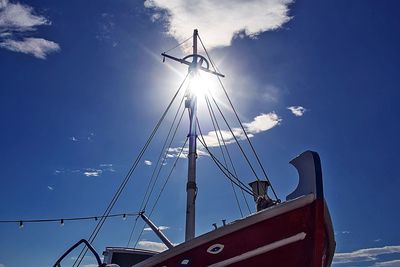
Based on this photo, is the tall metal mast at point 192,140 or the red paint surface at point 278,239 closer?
the red paint surface at point 278,239

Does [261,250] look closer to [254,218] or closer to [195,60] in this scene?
[254,218]

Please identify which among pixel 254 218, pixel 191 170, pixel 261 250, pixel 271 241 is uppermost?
pixel 191 170

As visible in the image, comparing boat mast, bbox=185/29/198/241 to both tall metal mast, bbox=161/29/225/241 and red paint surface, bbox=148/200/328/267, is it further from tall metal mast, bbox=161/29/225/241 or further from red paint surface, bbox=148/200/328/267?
red paint surface, bbox=148/200/328/267

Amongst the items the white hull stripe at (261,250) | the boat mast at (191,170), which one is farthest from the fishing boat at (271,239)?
the boat mast at (191,170)

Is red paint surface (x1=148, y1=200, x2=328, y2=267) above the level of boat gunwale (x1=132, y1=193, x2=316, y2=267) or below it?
below

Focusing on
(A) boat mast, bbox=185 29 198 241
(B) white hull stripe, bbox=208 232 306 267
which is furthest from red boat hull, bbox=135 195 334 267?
(A) boat mast, bbox=185 29 198 241

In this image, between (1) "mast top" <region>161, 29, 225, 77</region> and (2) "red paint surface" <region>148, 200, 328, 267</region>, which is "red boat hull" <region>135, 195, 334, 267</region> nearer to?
(2) "red paint surface" <region>148, 200, 328, 267</region>

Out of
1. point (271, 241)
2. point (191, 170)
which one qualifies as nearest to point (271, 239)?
point (271, 241)

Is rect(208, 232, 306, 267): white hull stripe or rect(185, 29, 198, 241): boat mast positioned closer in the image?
rect(208, 232, 306, 267): white hull stripe

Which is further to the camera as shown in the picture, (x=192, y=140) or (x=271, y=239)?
(x=192, y=140)

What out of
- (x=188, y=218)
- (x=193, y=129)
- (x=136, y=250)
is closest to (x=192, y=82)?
(x=193, y=129)

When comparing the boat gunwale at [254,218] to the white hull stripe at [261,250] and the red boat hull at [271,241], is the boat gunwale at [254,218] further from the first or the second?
the white hull stripe at [261,250]

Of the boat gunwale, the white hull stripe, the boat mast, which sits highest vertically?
the boat mast

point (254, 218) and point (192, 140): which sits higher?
point (192, 140)
